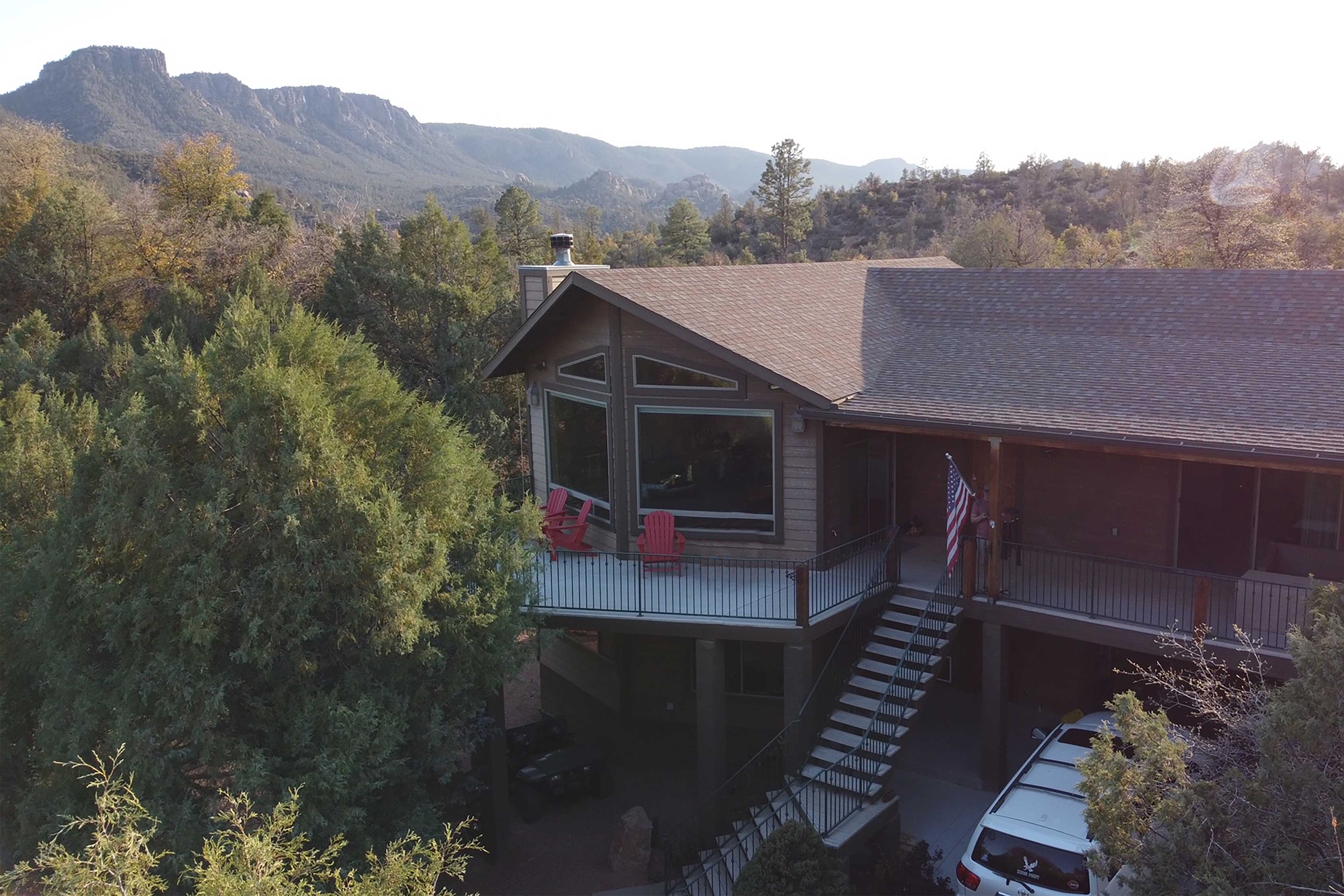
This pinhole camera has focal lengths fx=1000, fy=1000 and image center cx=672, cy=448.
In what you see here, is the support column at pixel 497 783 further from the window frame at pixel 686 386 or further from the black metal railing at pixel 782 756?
the window frame at pixel 686 386

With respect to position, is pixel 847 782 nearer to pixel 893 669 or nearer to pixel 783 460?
pixel 893 669

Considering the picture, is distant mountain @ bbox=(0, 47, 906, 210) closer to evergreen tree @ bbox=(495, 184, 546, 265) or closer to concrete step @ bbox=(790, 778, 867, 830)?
evergreen tree @ bbox=(495, 184, 546, 265)

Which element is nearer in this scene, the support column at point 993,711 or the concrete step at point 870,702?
the concrete step at point 870,702

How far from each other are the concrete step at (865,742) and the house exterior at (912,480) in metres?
0.03

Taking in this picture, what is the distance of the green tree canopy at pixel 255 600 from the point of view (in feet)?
30.6

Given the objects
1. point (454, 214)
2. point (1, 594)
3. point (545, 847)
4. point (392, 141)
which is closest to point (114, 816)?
point (1, 594)

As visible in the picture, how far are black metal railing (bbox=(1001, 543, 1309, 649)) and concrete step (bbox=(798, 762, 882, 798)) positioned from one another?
113 inches

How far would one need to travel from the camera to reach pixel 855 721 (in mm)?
11977

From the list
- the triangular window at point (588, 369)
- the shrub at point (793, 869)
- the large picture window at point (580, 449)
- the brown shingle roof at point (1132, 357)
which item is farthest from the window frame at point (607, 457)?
the shrub at point (793, 869)

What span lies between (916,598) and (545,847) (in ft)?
19.7

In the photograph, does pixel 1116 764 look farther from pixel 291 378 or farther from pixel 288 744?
pixel 291 378

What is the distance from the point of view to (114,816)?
6.85 metres

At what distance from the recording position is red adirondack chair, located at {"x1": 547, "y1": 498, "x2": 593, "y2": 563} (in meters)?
14.9

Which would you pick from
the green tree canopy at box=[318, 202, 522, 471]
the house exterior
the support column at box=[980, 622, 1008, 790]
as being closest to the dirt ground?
the house exterior
